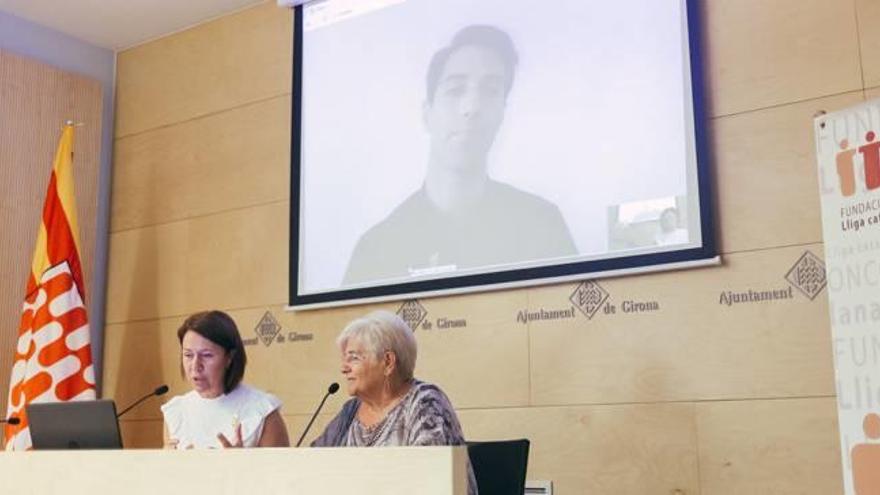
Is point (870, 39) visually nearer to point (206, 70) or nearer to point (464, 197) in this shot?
point (464, 197)

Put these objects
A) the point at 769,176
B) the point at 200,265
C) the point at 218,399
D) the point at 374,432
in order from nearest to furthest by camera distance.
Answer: the point at 374,432 < the point at 769,176 < the point at 218,399 < the point at 200,265

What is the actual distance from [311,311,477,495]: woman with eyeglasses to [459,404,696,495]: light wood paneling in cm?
82

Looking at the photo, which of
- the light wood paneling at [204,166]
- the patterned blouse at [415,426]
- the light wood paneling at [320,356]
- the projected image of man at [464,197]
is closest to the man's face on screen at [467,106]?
the projected image of man at [464,197]

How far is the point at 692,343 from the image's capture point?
3.22 m

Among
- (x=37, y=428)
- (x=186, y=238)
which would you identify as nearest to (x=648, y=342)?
(x=37, y=428)

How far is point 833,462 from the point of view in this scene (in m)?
2.91

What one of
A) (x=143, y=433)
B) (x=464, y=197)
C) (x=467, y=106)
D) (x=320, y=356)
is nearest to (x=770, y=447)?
(x=464, y=197)

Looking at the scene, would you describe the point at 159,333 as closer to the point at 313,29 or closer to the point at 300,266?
the point at 300,266

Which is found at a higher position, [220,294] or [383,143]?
[383,143]

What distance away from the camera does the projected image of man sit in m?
3.68

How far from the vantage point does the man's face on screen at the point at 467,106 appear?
382cm

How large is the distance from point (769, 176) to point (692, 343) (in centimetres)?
61

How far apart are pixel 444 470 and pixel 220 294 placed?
11.1 feet

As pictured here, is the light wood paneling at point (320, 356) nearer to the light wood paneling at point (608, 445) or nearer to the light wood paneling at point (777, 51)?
the light wood paneling at point (608, 445)
